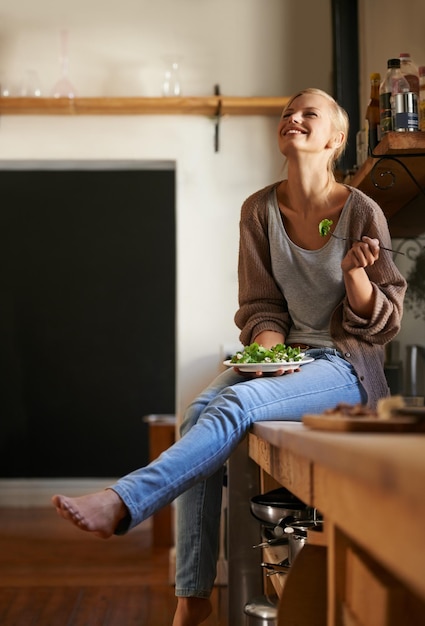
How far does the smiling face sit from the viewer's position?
240 centimetres

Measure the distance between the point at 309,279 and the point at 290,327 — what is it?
175 millimetres

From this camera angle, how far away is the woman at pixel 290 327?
1807mm

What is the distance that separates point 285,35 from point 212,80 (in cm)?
37

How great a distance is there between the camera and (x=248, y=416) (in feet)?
6.40

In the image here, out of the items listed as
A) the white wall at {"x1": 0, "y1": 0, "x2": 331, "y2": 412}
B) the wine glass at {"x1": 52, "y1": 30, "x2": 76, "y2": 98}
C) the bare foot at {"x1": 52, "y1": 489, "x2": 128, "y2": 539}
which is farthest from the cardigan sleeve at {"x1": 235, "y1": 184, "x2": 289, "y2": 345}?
the wine glass at {"x1": 52, "y1": 30, "x2": 76, "y2": 98}

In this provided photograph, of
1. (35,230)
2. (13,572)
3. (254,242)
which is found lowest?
(13,572)

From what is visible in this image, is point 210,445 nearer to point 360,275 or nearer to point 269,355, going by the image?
point 269,355

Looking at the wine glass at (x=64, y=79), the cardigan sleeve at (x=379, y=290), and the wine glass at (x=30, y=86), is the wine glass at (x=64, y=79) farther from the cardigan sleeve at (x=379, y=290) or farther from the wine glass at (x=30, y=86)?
the cardigan sleeve at (x=379, y=290)

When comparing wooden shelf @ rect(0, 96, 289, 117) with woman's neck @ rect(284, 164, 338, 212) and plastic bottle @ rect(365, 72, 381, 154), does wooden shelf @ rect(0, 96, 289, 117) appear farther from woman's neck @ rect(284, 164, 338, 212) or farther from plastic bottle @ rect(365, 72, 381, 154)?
woman's neck @ rect(284, 164, 338, 212)

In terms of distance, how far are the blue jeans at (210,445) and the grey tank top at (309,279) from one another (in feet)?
0.30

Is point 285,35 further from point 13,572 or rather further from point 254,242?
point 13,572

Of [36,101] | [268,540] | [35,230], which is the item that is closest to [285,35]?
[36,101]

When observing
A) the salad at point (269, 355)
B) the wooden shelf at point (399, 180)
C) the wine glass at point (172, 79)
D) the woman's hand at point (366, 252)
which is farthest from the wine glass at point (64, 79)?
the woman's hand at point (366, 252)

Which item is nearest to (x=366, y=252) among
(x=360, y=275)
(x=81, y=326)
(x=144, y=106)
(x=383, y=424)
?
(x=360, y=275)
